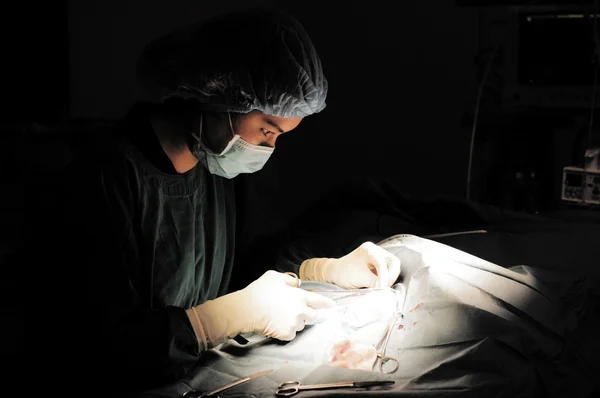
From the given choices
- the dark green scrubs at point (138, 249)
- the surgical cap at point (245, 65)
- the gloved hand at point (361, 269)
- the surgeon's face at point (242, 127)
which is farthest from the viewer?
the gloved hand at point (361, 269)

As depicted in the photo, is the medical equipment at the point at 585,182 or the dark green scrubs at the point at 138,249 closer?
the dark green scrubs at the point at 138,249

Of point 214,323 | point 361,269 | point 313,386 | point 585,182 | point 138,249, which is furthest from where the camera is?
point 585,182

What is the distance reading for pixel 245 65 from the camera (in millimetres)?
1794

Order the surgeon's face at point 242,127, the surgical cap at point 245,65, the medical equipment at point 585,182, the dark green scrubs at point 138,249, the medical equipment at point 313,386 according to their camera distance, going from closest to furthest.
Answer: the medical equipment at point 313,386, the dark green scrubs at point 138,249, the surgical cap at point 245,65, the surgeon's face at point 242,127, the medical equipment at point 585,182

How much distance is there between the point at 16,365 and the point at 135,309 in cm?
116

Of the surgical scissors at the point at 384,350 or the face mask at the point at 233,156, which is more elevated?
the face mask at the point at 233,156

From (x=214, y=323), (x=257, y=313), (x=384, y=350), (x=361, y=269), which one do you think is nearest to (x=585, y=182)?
(x=361, y=269)

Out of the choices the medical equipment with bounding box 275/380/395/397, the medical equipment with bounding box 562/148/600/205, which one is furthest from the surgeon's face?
the medical equipment with bounding box 562/148/600/205

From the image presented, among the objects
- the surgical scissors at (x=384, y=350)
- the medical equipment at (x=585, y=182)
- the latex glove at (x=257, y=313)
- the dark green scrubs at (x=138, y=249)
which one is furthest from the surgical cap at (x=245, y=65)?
the medical equipment at (x=585, y=182)

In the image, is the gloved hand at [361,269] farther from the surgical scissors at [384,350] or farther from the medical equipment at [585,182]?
the medical equipment at [585,182]

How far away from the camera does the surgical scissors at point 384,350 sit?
5.38ft

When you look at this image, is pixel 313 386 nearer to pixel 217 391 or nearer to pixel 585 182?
pixel 217 391

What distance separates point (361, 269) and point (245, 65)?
0.72 metres

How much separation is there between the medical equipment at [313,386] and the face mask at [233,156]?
677 millimetres
